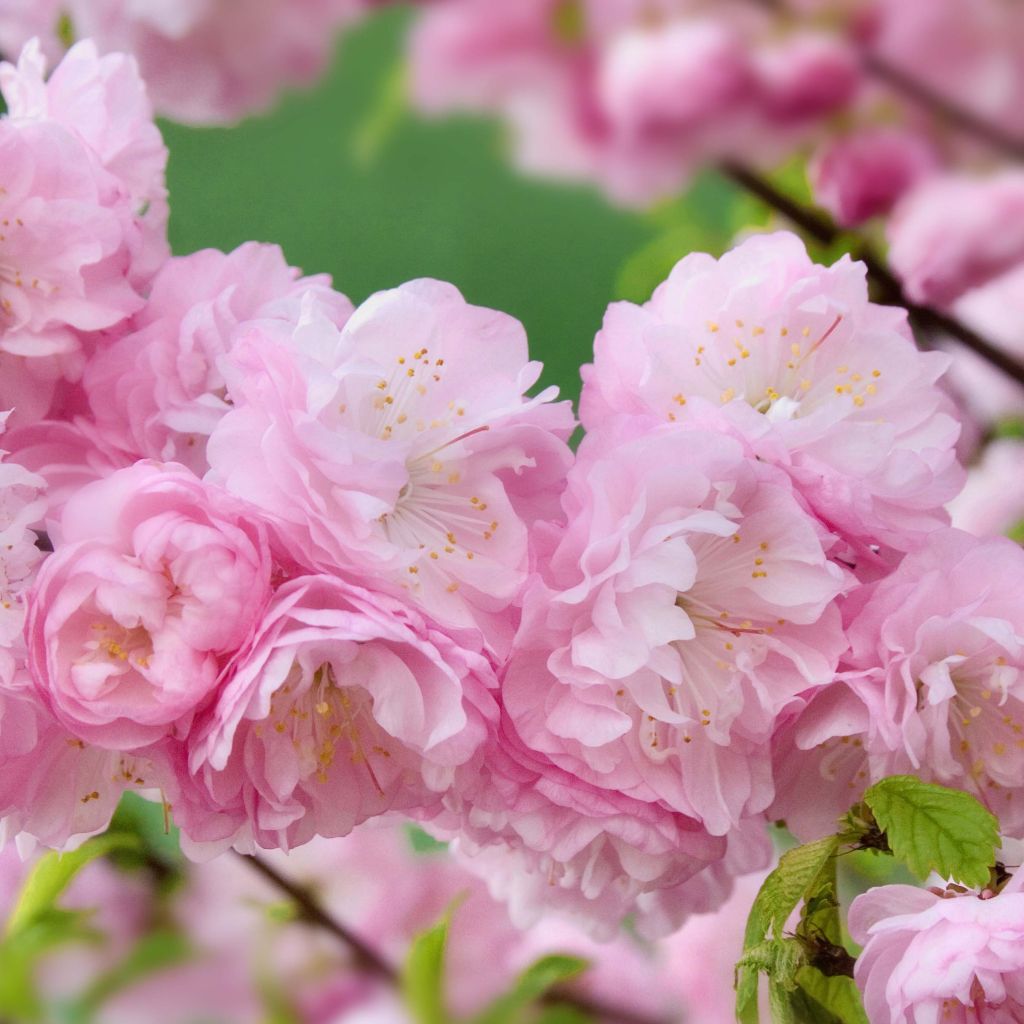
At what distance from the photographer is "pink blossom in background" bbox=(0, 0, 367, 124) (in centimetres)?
51

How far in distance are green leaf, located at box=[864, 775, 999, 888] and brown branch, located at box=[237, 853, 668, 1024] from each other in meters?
0.36

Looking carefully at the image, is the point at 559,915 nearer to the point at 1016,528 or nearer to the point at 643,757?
the point at 643,757

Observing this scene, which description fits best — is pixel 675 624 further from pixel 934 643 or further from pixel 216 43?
pixel 216 43

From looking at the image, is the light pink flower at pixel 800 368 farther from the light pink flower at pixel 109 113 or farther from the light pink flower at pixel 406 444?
the light pink flower at pixel 109 113

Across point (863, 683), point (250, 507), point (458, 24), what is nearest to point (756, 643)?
point (863, 683)

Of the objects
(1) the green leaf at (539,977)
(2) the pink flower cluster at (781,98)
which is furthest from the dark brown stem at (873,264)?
(1) the green leaf at (539,977)

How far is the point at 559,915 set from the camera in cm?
52

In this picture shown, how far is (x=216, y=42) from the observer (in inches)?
20.6

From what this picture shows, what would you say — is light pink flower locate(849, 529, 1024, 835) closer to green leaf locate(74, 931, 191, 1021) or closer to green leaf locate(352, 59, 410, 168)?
green leaf locate(352, 59, 410, 168)

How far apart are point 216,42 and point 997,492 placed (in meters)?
0.57

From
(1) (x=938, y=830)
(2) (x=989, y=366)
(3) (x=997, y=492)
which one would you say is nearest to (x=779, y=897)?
(1) (x=938, y=830)

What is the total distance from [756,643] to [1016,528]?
393 millimetres

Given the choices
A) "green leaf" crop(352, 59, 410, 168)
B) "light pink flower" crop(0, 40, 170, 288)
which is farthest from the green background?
"light pink flower" crop(0, 40, 170, 288)

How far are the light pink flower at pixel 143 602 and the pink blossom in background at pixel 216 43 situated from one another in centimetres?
25
